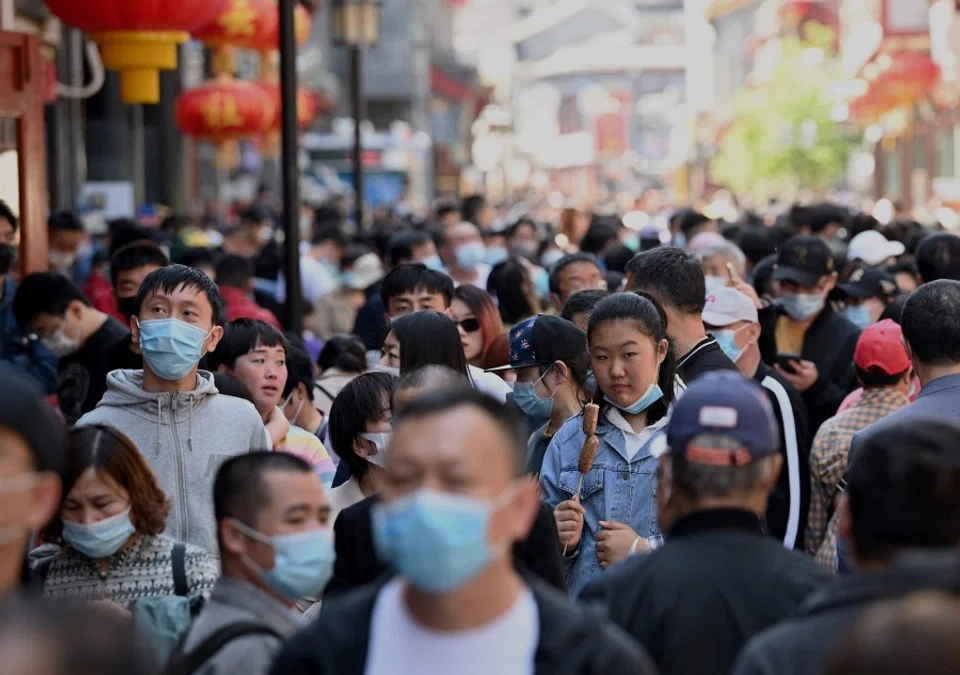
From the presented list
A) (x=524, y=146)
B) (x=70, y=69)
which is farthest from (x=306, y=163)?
(x=524, y=146)

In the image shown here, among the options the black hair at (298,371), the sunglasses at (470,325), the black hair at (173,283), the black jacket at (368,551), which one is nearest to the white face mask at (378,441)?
the black jacket at (368,551)

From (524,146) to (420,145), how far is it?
3453 inches

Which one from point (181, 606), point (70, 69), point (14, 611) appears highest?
point (70, 69)

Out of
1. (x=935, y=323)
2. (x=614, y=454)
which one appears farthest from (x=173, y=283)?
(x=935, y=323)

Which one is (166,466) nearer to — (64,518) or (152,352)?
(152,352)

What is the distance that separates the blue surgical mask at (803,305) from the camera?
391 inches

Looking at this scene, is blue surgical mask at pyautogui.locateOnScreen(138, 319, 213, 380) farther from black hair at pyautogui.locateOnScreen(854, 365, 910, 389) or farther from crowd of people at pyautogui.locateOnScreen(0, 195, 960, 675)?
black hair at pyautogui.locateOnScreen(854, 365, 910, 389)

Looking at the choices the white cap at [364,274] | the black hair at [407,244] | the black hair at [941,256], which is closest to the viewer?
the black hair at [941,256]

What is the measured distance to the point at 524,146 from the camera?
442 feet

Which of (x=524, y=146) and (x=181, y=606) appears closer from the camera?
(x=181, y=606)

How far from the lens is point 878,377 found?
301 inches

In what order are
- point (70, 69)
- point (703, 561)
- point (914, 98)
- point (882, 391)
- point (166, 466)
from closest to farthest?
point (703, 561) < point (166, 466) < point (882, 391) < point (70, 69) < point (914, 98)

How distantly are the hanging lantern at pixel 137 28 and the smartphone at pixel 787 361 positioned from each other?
4.39 metres

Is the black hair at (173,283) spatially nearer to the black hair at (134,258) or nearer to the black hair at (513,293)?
the black hair at (134,258)
